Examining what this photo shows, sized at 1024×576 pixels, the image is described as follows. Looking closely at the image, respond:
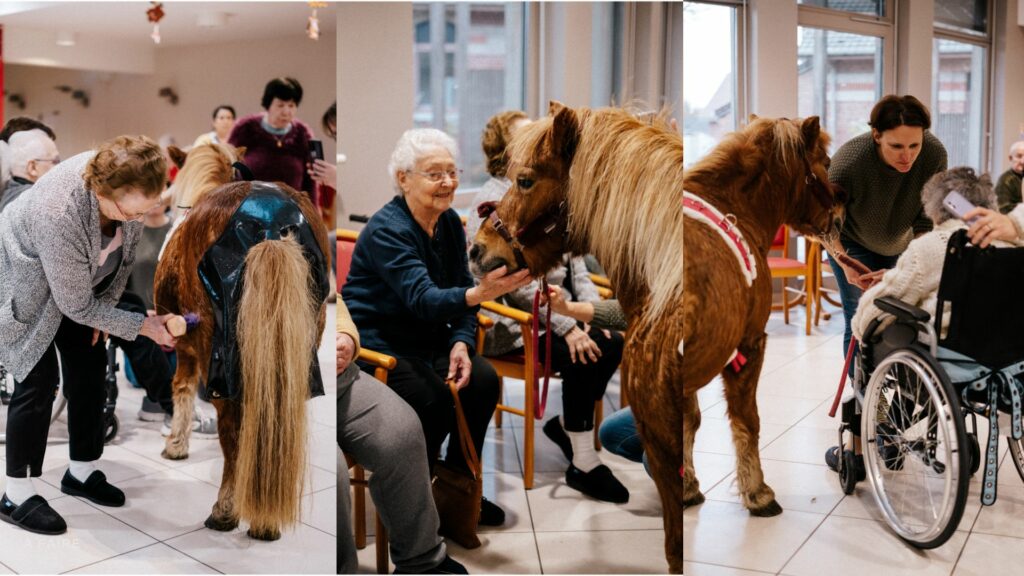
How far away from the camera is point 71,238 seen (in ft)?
6.79

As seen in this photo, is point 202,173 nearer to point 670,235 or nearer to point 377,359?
point 377,359

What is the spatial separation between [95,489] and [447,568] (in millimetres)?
942

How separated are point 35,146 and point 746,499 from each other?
2021 millimetres

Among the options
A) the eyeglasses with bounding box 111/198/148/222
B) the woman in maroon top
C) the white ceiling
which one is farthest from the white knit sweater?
the eyeglasses with bounding box 111/198/148/222

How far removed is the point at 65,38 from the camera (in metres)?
2.14

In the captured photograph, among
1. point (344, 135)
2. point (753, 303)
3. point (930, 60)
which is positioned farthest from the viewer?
point (930, 60)

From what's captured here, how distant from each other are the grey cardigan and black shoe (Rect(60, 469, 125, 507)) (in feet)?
1.01

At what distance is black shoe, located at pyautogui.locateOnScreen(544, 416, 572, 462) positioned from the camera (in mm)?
2004

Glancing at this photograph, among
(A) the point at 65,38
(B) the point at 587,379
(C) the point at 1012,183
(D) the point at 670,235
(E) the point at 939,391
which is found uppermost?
(A) the point at 65,38

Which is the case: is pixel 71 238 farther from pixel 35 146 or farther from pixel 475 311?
pixel 475 311

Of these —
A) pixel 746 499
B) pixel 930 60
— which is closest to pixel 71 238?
pixel 746 499

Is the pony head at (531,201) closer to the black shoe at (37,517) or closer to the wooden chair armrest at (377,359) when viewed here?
the wooden chair armrest at (377,359)

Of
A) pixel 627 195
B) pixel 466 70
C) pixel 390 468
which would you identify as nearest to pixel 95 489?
pixel 390 468

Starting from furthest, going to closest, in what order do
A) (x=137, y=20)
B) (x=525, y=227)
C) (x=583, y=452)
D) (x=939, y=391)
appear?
(x=939, y=391), (x=137, y=20), (x=583, y=452), (x=525, y=227)
